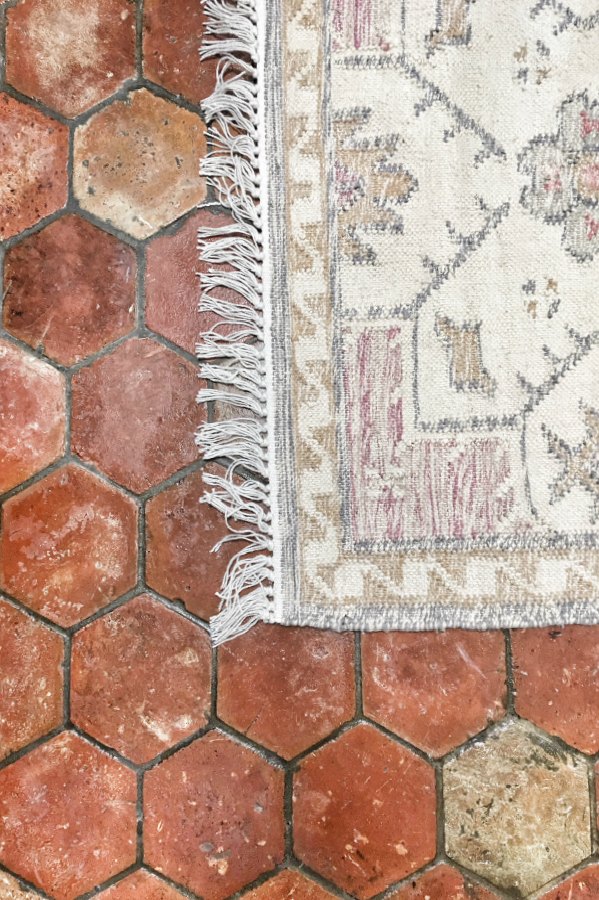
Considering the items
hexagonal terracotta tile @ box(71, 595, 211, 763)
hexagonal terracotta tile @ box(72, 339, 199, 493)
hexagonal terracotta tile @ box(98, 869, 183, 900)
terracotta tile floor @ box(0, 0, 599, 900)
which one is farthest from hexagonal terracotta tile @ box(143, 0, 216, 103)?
hexagonal terracotta tile @ box(98, 869, 183, 900)

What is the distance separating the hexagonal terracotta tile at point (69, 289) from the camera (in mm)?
795

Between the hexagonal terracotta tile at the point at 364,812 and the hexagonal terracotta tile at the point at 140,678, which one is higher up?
the hexagonal terracotta tile at the point at 140,678

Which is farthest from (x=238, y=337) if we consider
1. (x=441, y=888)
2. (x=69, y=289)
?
(x=441, y=888)

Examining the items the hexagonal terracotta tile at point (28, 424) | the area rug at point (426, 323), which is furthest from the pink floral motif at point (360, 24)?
the hexagonal terracotta tile at point (28, 424)

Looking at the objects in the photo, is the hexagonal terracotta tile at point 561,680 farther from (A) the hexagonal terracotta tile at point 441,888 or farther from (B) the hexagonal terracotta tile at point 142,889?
(B) the hexagonal terracotta tile at point 142,889

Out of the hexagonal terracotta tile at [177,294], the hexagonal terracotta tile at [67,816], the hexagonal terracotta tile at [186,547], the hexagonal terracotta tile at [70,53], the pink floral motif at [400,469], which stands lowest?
the hexagonal terracotta tile at [67,816]

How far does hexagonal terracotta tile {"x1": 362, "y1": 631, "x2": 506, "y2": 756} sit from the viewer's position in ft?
2.52

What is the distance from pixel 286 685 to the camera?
2.55 feet

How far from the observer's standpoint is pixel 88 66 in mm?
807

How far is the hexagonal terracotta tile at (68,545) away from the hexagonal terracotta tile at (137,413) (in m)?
0.03

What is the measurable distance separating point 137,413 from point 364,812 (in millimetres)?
512

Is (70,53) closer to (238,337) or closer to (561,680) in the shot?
(238,337)

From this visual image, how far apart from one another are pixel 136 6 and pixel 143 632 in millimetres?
726

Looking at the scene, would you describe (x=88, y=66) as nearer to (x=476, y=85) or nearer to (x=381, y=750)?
(x=476, y=85)
